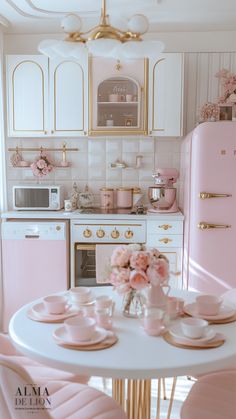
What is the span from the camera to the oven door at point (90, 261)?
3357mm

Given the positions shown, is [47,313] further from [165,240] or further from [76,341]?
[165,240]

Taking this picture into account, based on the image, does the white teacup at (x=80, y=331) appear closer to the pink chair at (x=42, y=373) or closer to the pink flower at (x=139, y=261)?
the pink flower at (x=139, y=261)

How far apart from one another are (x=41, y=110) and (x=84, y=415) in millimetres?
2653

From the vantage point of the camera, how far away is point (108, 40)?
1.85 metres

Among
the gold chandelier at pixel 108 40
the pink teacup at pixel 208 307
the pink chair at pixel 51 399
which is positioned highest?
the gold chandelier at pixel 108 40

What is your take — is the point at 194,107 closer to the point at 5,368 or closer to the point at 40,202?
the point at 40,202

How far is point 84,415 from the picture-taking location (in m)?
1.60

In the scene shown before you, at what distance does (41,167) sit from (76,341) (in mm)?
2572

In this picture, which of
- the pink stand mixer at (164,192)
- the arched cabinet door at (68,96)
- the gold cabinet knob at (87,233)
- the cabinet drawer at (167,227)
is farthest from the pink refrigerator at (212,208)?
the arched cabinet door at (68,96)

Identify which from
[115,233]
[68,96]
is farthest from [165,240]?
[68,96]

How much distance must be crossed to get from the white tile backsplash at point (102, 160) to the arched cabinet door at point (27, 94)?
295 mm

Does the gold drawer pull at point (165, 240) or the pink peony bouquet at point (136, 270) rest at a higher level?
the pink peony bouquet at point (136, 270)

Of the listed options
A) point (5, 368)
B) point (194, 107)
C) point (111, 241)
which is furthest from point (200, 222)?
point (5, 368)

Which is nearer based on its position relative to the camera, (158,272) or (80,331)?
(80,331)
